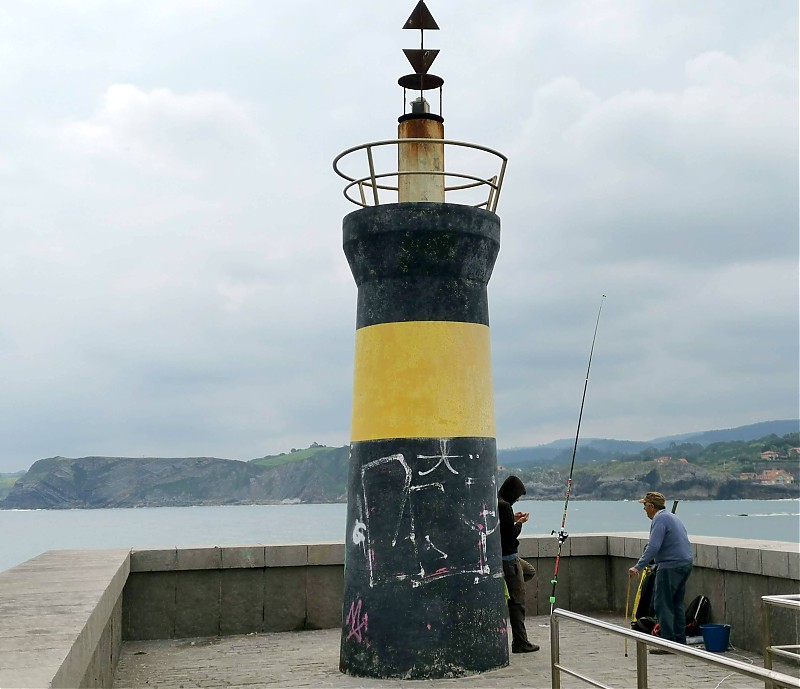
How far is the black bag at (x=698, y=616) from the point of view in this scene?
32.6 feet

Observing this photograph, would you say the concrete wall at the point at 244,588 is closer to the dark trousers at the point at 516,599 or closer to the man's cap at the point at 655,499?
the man's cap at the point at 655,499

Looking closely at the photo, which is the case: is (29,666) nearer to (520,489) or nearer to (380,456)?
(380,456)

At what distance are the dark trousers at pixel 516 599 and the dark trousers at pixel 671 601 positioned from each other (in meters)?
1.28

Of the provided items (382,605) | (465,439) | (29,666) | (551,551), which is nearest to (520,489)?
(465,439)

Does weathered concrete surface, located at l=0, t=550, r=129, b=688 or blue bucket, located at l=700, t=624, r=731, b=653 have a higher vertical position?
weathered concrete surface, located at l=0, t=550, r=129, b=688

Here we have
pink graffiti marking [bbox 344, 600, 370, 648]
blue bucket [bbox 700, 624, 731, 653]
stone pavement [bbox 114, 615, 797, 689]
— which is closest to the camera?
stone pavement [bbox 114, 615, 797, 689]

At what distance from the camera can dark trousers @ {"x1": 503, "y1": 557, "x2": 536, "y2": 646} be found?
9.55 m

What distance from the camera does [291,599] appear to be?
1125cm

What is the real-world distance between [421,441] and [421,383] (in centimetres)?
50

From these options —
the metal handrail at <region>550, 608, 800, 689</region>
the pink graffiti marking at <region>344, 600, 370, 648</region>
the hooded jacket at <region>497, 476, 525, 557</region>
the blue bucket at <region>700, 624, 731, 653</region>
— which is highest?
the hooded jacket at <region>497, 476, 525, 557</region>

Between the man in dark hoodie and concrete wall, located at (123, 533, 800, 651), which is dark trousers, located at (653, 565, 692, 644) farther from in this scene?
the man in dark hoodie

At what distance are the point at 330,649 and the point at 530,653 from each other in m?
1.99

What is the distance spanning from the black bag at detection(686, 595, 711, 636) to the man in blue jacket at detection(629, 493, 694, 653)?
500 mm

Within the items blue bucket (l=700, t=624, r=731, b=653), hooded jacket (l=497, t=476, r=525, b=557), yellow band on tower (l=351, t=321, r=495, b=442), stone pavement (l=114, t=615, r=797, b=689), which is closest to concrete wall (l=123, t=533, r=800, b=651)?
stone pavement (l=114, t=615, r=797, b=689)
